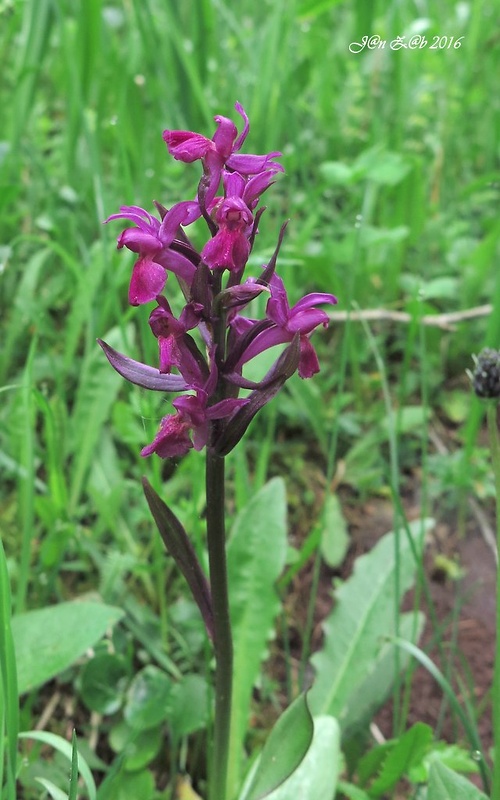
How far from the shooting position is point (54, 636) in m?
1.36

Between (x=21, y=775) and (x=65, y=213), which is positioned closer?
(x=21, y=775)

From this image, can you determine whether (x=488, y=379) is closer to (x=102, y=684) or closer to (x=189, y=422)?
(x=189, y=422)

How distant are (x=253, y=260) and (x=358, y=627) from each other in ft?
2.68

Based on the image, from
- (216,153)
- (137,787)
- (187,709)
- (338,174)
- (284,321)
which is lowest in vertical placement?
(137,787)

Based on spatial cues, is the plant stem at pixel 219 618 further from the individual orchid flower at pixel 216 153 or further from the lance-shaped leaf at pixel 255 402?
the individual orchid flower at pixel 216 153

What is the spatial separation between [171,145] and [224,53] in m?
2.04

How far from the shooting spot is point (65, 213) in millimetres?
2355

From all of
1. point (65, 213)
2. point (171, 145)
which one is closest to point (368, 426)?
point (65, 213)

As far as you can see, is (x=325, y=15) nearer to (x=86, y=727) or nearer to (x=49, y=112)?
(x=49, y=112)

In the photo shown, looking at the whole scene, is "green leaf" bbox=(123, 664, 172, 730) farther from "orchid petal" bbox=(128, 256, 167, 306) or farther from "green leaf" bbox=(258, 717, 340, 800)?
"orchid petal" bbox=(128, 256, 167, 306)

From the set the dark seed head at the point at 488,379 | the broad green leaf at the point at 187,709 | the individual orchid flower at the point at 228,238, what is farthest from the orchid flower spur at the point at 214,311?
the broad green leaf at the point at 187,709

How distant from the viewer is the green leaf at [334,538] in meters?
1.92

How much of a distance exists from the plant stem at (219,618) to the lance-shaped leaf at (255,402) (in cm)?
4

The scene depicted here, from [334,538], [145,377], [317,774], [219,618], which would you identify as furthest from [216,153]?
[334,538]
